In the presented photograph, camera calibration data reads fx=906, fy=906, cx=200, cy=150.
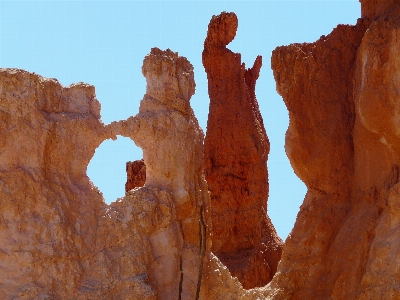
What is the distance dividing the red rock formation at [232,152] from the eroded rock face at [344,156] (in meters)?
6.06

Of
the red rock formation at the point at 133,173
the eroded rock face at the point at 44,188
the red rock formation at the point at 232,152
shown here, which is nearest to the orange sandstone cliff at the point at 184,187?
the eroded rock face at the point at 44,188

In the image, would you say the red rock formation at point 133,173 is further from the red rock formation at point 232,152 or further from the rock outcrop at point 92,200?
the rock outcrop at point 92,200

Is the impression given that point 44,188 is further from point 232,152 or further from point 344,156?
point 232,152

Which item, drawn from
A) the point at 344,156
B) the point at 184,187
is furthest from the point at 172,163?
the point at 344,156

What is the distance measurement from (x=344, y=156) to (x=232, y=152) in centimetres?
687

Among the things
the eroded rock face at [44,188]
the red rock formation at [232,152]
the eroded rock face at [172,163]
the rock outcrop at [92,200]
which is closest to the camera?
the eroded rock face at [44,188]

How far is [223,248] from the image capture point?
63.1ft

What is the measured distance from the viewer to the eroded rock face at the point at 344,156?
11.5 metres

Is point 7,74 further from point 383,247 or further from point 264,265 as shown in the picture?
point 264,265

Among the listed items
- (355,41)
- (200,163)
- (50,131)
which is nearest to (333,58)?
(355,41)

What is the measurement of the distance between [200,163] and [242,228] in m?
7.97

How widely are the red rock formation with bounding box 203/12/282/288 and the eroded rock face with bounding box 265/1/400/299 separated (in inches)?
239

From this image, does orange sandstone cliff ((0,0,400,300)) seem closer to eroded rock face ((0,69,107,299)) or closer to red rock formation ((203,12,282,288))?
eroded rock face ((0,69,107,299))

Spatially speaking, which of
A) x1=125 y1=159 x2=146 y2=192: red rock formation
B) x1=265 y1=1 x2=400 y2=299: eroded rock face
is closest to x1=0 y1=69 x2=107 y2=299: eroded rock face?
x1=265 y1=1 x2=400 y2=299: eroded rock face
